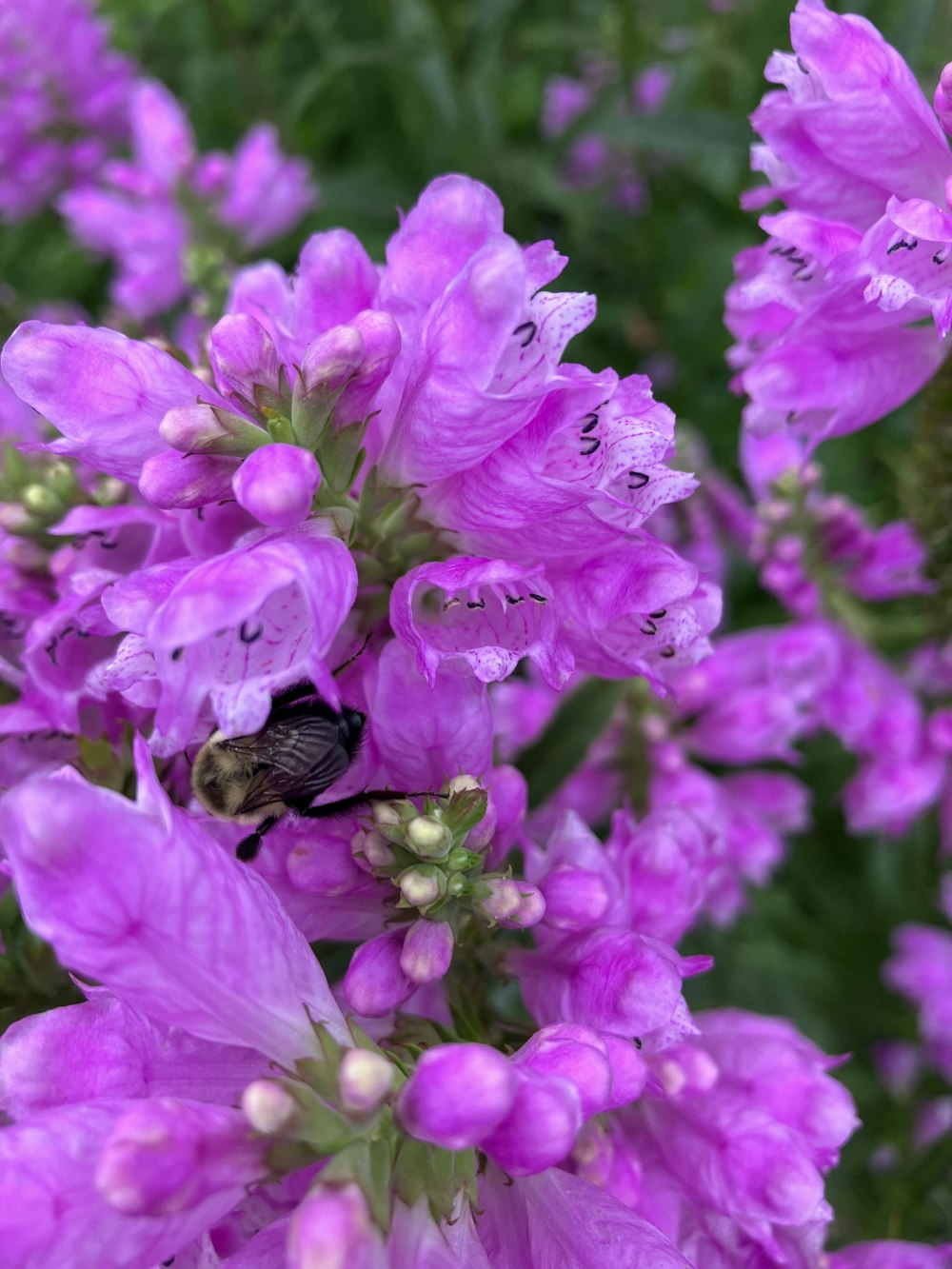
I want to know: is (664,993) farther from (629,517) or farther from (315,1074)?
(629,517)

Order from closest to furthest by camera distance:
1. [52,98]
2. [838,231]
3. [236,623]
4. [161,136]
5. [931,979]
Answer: [236,623] → [838,231] → [931,979] → [161,136] → [52,98]

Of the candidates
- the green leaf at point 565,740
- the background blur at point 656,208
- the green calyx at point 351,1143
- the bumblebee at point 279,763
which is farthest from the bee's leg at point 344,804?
the background blur at point 656,208

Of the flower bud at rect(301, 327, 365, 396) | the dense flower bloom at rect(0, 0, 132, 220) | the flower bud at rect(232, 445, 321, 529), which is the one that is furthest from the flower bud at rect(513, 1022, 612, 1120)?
the dense flower bloom at rect(0, 0, 132, 220)

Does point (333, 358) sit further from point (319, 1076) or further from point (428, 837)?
point (319, 1076)

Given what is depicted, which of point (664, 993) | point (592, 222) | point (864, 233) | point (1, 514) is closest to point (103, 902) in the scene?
point (664, 993)

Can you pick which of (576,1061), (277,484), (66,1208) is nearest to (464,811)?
(576,1061)

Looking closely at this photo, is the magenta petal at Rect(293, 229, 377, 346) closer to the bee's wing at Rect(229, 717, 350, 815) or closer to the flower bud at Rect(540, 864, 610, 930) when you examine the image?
the bee's wing at Rect(229, 717, 350, 815)

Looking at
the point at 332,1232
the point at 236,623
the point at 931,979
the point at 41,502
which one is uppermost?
the point at 236,623
